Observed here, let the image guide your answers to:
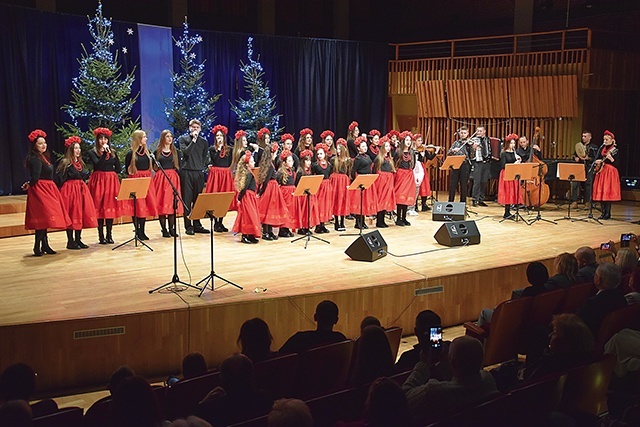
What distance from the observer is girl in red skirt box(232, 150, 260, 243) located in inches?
349

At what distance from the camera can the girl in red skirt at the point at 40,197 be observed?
801 cm

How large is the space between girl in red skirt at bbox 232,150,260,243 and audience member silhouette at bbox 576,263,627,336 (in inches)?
198

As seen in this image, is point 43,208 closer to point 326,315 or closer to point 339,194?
point 339,194

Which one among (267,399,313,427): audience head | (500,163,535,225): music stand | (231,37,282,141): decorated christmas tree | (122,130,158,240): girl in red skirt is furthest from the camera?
(231,37,282,141): decorated christmas tree

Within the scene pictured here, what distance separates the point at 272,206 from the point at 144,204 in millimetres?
1685

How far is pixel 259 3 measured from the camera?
15.8 m

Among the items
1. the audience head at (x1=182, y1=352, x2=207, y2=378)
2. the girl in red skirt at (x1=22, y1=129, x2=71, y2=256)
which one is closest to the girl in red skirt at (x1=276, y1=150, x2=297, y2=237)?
the girl in red skirt at (x1=22, y1=129, x2=71, y2=256)

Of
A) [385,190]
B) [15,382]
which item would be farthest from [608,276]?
[385,190]

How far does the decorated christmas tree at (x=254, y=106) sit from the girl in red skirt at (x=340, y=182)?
4185mm

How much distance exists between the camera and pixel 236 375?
3.12m

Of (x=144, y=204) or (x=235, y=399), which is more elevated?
(x=144, y=204)

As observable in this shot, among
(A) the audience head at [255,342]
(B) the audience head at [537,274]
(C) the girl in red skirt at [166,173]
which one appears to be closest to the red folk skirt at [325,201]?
(C) the girl in red skirt at [166,173]

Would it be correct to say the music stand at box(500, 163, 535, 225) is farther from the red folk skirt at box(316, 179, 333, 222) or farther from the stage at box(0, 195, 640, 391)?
the red folk skirt at box(316, 179, 333, 222)

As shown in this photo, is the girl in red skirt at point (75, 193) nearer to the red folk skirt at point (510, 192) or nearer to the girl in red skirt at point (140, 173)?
the girl in red skirt at point (140, 173)
